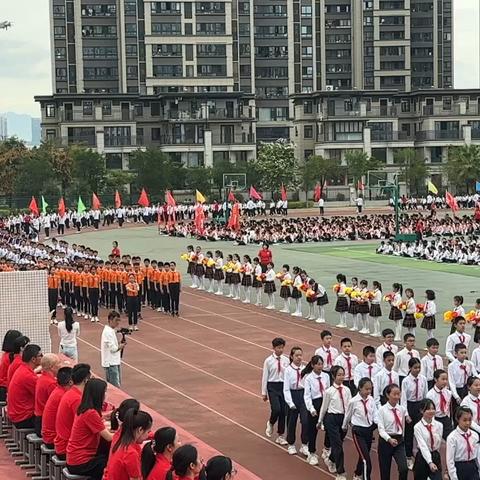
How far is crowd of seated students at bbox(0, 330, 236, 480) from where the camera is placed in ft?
23.8

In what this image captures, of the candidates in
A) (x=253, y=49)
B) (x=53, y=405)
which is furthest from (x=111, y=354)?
(x=253, y=49)

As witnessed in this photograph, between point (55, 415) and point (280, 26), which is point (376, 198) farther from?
point (55, 415)

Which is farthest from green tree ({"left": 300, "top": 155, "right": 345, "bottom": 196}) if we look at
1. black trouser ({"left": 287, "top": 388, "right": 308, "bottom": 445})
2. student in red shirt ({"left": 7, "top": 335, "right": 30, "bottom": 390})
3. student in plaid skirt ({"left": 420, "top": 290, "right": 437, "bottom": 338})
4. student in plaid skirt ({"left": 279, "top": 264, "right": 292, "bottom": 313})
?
student in red shirt ({"left": 7, "top": 335, "right": 30, "bottom": 390})

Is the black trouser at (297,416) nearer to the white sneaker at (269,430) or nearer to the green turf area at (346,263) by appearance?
the white sneaker at (269,430)

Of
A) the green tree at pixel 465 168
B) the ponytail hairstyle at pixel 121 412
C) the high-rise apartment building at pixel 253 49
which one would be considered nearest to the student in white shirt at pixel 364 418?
the ponytail hairstyle at pixel 121 412

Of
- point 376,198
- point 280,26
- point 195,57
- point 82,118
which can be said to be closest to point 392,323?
point 376,198

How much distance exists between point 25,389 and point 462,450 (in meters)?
4.88

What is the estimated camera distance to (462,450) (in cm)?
990

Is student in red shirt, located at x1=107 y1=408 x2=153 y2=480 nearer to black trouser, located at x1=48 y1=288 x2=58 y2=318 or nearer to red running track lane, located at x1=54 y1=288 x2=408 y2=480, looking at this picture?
red running track lane, located at x1=54 y1=288 x2=408 y2=480

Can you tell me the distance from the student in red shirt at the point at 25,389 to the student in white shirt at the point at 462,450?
4648 mm

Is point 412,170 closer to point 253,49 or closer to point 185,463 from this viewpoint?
point 253,49

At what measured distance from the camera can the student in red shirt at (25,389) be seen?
35.0 feet

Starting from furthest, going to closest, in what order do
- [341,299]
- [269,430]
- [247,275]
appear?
[247,275] < [341,299] < [269,430]

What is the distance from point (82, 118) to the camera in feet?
271
